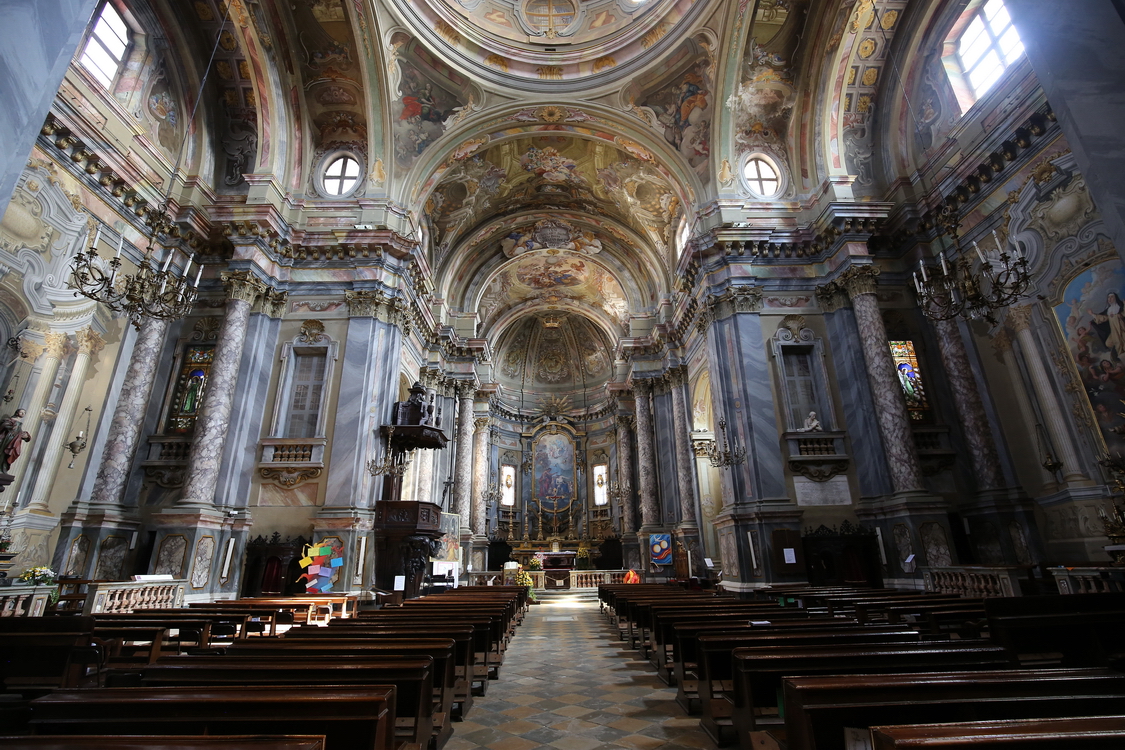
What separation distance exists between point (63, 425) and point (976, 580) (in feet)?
51.6

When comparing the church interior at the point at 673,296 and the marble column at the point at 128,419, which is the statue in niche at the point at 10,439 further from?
the marble column at the point at 128,419

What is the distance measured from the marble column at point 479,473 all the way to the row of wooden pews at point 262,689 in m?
17.4

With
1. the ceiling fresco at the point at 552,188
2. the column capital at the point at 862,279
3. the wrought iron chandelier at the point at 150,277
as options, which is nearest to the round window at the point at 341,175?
the ceiling fresco at the point at 552,188

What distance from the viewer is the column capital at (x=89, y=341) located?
1002cm

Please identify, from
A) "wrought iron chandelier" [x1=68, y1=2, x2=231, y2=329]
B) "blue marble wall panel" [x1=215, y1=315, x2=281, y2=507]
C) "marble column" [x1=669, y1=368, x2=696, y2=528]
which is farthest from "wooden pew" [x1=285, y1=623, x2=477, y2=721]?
"marble column" [x1=669, y1=368, x2=696, y2=528]

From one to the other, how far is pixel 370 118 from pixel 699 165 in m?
9.10

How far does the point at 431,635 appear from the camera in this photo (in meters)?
4.15

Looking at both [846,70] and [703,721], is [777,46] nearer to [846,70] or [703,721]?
[846,70]

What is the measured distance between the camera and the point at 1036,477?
10.2m

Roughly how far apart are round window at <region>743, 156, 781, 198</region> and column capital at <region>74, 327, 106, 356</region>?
606 inches

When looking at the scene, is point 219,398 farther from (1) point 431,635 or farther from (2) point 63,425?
(1) point 431,635

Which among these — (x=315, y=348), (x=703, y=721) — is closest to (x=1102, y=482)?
(x=703, y=721)

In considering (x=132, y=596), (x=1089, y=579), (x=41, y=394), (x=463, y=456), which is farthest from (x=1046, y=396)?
(x=41, y=394)

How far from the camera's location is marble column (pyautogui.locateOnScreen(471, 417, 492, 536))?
886 inches
